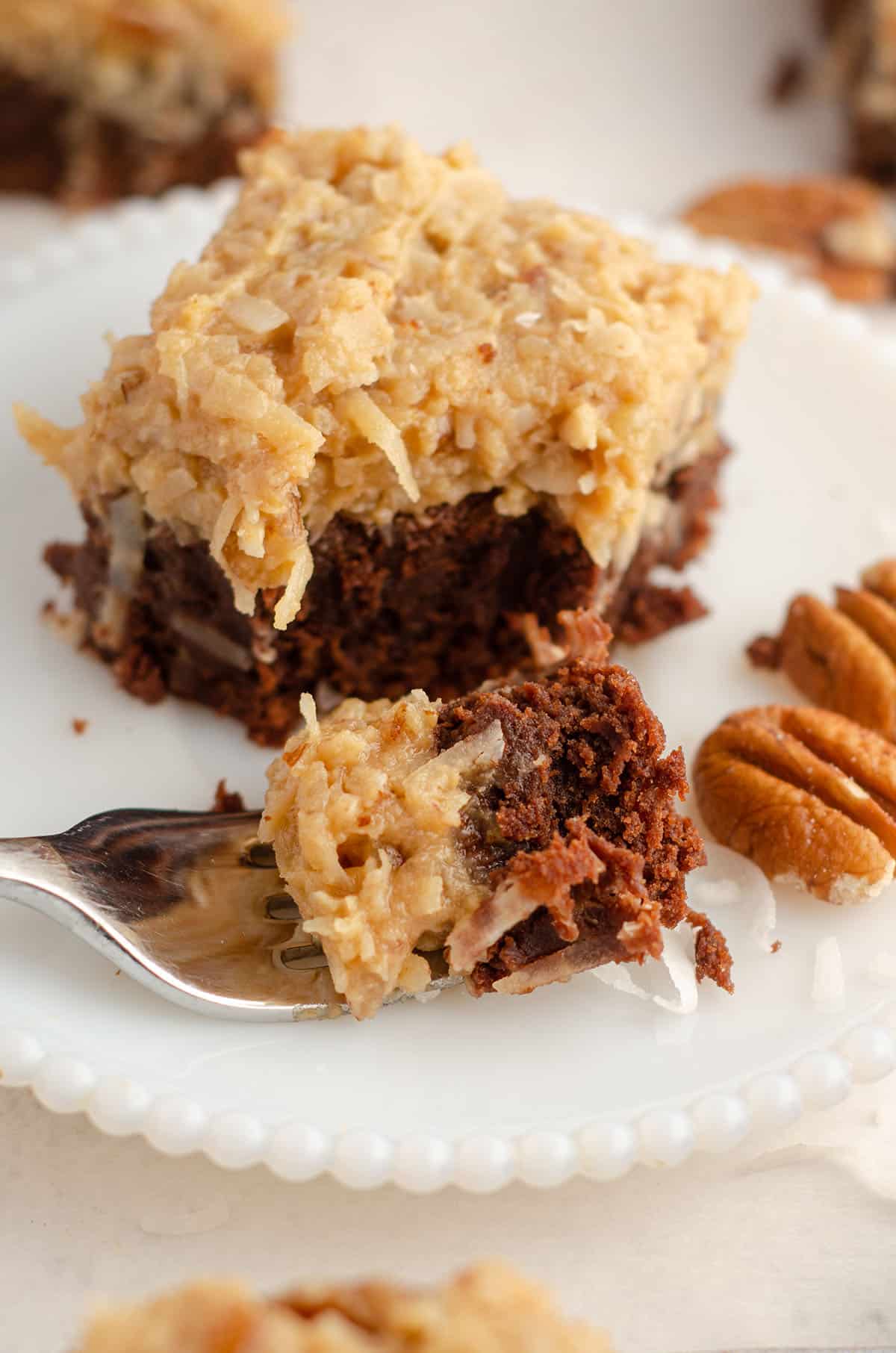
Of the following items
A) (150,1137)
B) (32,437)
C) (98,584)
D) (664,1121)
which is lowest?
(150,1137)

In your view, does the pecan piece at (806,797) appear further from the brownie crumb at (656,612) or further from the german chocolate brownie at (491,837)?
the brownie crumb at (656,612)

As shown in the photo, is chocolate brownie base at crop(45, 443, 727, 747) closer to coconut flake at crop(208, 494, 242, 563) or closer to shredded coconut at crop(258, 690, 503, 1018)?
coconut flake at crop(208, 494, 242, 563)

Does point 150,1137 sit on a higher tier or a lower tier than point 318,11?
lower

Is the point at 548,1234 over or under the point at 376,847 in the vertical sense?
under

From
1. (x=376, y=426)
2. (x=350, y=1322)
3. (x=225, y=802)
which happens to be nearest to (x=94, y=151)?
(x=376, y=426)

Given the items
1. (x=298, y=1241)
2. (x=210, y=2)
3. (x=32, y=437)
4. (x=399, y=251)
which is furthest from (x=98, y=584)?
(x=210, y=2)

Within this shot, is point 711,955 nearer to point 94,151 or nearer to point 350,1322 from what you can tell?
point 350,1322

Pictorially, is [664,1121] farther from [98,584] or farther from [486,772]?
[98,584]
